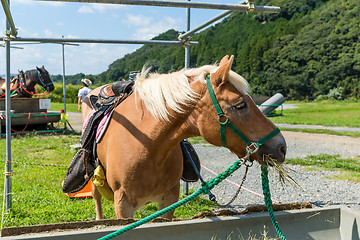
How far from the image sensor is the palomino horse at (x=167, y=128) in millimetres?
1822

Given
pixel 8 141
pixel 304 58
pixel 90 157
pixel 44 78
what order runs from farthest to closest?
1. pixel 304 58
2. pixel 44 78
3. pixel 8 141
4. pixel 90 157

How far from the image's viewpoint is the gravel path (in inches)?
188

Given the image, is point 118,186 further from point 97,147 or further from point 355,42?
point 355,42

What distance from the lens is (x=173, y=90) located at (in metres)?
2.04

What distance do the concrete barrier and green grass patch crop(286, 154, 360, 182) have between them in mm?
4134

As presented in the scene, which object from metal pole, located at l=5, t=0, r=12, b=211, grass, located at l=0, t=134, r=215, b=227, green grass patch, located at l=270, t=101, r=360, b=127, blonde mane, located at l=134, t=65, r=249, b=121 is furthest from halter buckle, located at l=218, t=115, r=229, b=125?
green grass patch, located at l=270, t=101, r=360, b=127

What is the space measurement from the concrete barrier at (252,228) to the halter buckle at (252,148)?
2.00 ft

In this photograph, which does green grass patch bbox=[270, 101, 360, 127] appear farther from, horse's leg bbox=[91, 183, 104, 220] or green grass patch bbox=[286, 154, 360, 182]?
horse's leg bbox=[91, 183, 104, 220]

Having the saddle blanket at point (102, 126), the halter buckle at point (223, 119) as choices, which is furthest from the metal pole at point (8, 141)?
the halter buckle at point (223, 119)

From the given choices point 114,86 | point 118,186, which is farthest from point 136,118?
point 114,86

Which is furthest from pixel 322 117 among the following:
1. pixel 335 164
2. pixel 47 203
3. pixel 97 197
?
pixel 97 197

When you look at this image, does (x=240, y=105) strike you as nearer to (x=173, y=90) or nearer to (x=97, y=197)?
(x=173, y=90)

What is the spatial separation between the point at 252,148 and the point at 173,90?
0.67 metres

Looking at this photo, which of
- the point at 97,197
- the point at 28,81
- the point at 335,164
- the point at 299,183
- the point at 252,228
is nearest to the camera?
the point at 252,228
